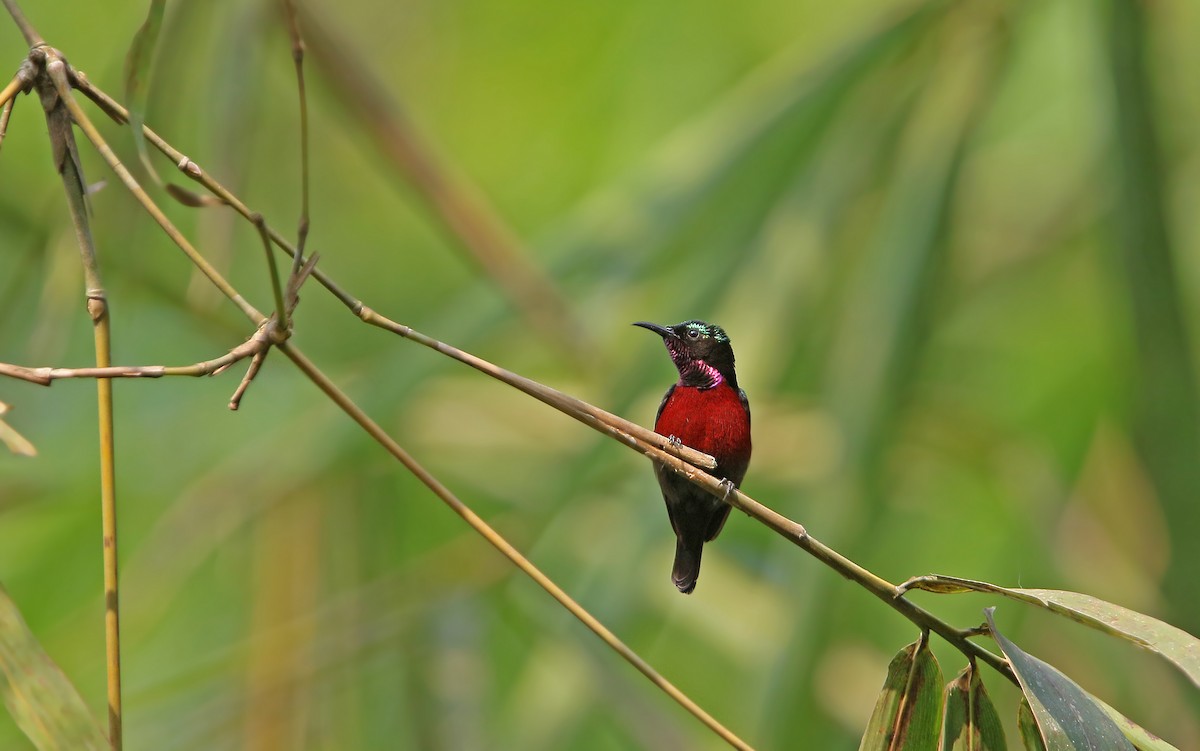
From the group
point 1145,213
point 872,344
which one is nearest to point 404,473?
point 872,344

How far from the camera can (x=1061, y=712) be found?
121 cm

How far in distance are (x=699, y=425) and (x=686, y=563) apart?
26cm

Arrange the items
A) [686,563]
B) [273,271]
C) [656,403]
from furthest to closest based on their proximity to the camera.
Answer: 1. [656,403]
2. [686,563]
3. [273,271]

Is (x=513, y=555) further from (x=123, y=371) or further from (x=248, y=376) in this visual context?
(x=123, y=371)

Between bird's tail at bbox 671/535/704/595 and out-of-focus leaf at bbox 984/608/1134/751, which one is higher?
bird's tail at bbox 671/535/704/595

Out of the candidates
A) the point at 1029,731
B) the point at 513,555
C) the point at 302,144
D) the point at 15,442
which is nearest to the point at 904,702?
the point at 1029,731

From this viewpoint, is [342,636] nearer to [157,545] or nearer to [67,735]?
[157,545]

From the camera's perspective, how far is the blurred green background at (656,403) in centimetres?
266

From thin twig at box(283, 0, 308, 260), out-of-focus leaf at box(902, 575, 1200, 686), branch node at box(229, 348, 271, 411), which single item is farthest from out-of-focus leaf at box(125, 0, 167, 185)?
out-of-focus leaf at box(902, 575, 1200, 686)

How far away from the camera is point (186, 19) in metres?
2.18

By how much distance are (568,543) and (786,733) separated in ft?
3.93

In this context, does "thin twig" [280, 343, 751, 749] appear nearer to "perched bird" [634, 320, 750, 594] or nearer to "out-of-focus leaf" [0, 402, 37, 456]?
"out-of-focus leaf" [0, 402, 37, 456]

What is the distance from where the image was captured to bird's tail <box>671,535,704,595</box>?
2.13 meters

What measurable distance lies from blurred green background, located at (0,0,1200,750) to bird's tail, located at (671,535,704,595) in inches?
21.0
